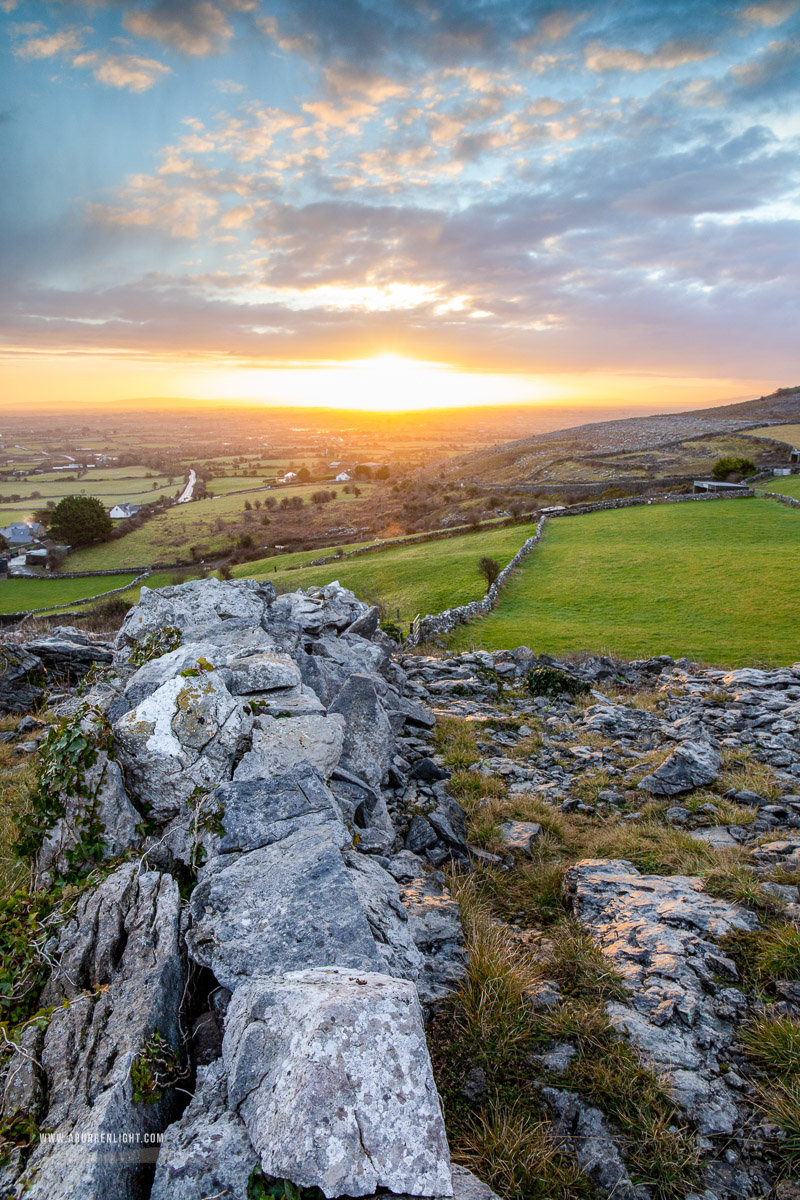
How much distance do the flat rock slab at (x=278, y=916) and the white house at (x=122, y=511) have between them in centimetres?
9396

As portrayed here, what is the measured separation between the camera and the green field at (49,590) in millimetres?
51756

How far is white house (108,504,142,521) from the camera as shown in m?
89.8

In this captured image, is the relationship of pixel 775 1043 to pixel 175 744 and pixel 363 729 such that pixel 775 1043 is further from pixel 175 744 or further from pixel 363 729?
pixel 175 744

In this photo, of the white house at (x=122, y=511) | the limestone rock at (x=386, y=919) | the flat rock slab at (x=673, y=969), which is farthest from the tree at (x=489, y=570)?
the white house at (x=122, y=511)

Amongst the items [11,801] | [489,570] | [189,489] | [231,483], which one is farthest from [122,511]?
[11,801]

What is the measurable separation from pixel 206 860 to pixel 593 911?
464cm

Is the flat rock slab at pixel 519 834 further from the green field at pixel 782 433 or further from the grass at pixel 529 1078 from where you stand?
the green field at pixel 782 433

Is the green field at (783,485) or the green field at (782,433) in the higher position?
the green field at (782,433)

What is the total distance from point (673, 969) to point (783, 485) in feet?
187

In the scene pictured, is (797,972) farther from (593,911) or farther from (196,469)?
(196,469)

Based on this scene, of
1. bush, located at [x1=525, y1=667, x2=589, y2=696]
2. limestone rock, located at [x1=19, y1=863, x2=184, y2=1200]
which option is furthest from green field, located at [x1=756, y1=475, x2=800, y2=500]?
limestone rock, located at [x1=19, y1=863, x2=184, y2=1200]

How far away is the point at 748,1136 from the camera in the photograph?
420 centimetres

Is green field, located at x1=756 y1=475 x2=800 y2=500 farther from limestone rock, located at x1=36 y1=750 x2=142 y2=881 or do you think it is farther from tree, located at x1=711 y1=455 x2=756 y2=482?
limestone rock, located at x1=36 y1=750 x2=142 y2=881

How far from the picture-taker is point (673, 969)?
5.62 metres
